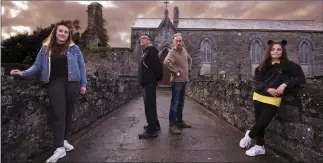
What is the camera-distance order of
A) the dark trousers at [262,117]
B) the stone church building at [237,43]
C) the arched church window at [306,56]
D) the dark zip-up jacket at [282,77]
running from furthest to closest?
the arched church window at [306,56]
the stone church building at [237,43]
the dark trousers at [262,117]
the dark zip-up jacket at [282,77]

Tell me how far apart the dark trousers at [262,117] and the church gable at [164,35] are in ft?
72.5

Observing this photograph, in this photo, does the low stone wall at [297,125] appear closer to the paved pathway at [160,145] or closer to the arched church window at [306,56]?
the paved pathway at [160,145]

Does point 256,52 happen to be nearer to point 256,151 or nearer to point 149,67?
point 149,67

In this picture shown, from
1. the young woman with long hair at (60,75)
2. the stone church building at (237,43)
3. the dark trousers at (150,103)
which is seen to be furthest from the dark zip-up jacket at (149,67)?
the stone church building at (237,43)

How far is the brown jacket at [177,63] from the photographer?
533 centimetres

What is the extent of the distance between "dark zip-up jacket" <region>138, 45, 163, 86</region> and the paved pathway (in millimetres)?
1167

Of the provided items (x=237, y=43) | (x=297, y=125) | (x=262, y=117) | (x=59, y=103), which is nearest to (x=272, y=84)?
(x=262, y=117)

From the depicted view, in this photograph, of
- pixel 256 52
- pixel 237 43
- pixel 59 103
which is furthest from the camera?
pixel 256 52

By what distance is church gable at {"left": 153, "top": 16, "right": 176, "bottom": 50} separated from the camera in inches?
1009

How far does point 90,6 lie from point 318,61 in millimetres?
30002

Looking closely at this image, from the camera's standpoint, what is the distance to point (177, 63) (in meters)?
5.45

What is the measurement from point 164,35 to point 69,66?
22538mm

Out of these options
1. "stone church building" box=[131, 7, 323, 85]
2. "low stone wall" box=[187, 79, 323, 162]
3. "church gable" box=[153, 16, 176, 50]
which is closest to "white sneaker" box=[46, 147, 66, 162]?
"low stone wall" box=[187, 79, 323, 162]

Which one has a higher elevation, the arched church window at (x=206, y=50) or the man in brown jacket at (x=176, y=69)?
the arched church window at (x=206, y=50)
